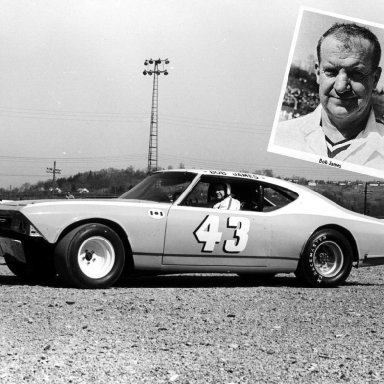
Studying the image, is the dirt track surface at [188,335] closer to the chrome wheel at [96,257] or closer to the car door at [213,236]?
the chrome wheel at [96,257]

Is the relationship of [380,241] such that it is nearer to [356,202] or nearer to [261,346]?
[261,346]

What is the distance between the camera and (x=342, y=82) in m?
13.5

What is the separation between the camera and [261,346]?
451 centimetres

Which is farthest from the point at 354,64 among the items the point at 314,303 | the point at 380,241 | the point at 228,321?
the point at 228,321

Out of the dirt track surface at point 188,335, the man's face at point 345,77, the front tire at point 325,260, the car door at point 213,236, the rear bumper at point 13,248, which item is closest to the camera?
the dirt track surface at point 188,335

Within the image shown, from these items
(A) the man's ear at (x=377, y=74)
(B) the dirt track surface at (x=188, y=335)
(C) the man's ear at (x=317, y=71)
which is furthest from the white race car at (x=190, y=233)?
(A) the man's ear at (x=377, y=74)

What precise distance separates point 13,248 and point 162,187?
1.88m

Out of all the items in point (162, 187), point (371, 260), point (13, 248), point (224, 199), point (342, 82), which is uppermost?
point (342, 82)

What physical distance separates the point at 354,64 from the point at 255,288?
7.04m

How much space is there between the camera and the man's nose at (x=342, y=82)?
13.4 metres

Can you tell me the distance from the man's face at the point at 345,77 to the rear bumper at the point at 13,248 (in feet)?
25.2

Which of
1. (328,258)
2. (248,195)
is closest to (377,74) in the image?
(328,258)

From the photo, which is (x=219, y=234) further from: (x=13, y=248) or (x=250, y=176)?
(x=13, y=248)

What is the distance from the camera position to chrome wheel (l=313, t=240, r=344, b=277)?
838 centimetres
